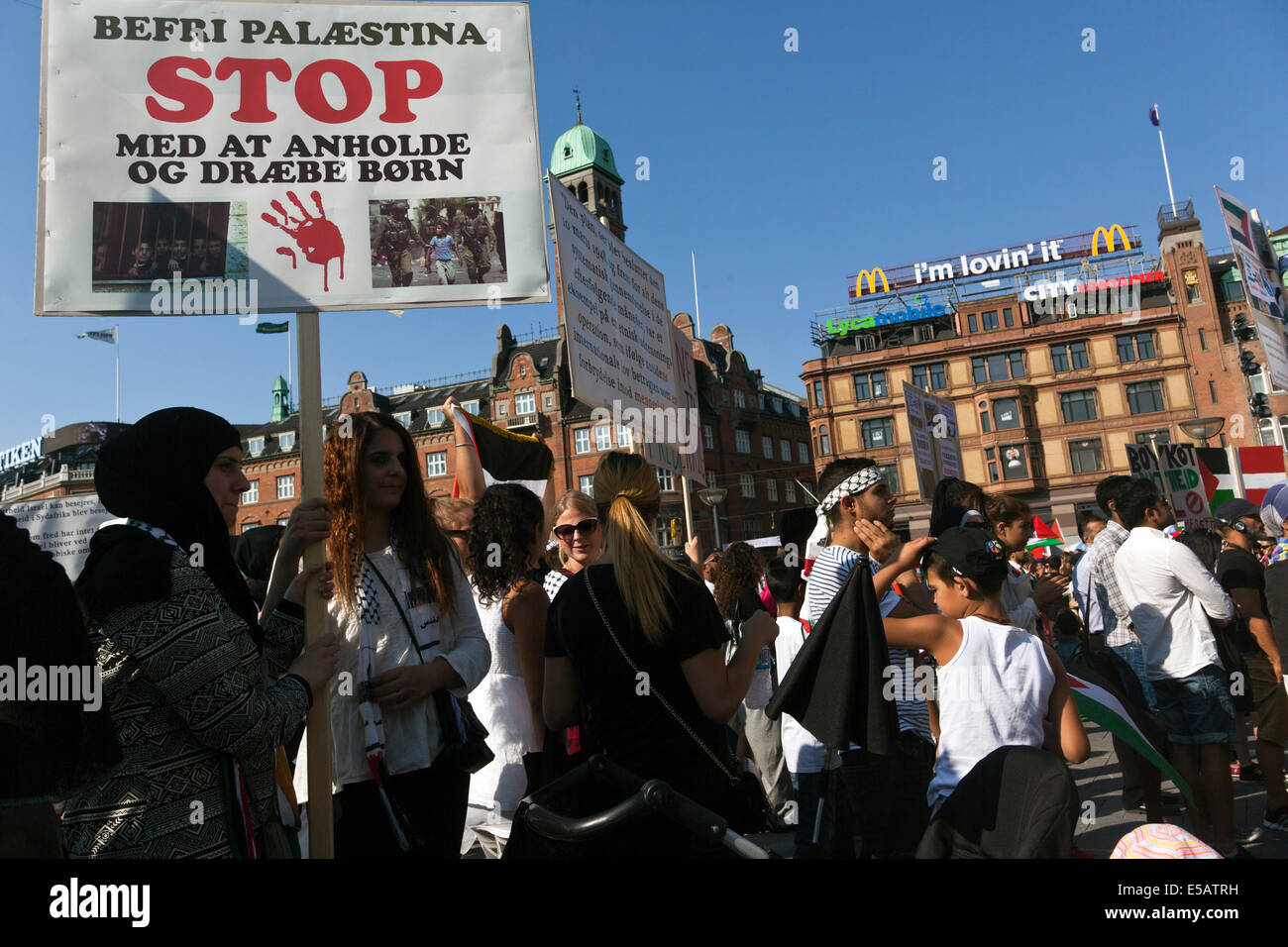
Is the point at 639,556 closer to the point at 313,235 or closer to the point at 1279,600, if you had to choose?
the point at 313,235

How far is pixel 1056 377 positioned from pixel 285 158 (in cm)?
5780

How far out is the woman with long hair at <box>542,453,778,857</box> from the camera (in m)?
2.67

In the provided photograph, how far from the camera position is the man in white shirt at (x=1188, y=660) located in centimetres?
528

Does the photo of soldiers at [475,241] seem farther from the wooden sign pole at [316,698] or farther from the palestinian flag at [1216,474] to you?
the palestinian flag at [1216,474]

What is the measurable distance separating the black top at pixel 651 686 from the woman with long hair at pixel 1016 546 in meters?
3.10

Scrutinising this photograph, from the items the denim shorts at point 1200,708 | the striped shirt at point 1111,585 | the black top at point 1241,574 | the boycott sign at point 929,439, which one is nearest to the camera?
the denim shorts at point 1200,708

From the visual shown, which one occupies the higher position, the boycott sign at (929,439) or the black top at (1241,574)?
the boycott sign at (929,439)

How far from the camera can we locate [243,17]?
3.08m

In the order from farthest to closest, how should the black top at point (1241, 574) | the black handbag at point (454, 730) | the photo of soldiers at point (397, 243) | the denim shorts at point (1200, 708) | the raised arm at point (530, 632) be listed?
1. the black top at point (1241, 574)
2. the denim shorts at point (1200, 708)
3. the raised arm at point (530, 632)
4. the photo of soldiers at point (397, 243)
5. the black handbag at point (454, 730)

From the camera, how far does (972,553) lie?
3.48 metres

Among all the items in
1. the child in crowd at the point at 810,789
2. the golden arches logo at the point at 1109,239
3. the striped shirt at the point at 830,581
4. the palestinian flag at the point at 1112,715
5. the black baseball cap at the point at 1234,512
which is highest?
the golden arches logo at the point at 1109,239

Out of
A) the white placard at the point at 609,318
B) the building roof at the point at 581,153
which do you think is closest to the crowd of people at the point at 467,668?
the white placard at the point at 609,318

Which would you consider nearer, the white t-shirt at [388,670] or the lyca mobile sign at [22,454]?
the white t-shirt at [388,670]

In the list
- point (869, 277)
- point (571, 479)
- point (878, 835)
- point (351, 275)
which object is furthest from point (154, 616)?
point (869, 277)
